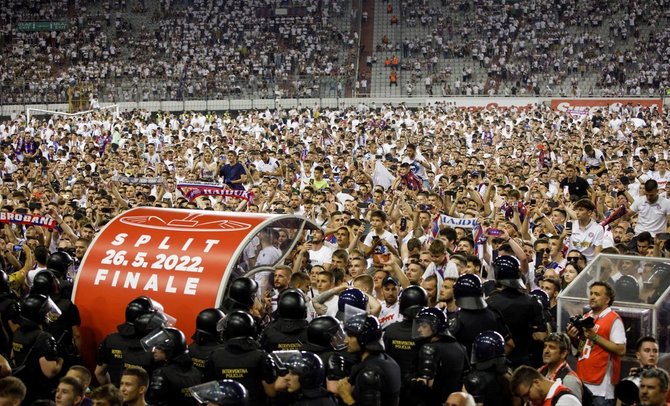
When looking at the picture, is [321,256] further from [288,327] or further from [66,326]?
[288,327]

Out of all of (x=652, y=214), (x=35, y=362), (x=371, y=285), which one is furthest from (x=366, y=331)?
(x=652, y=214)

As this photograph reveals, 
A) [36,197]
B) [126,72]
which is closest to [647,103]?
[126,72]

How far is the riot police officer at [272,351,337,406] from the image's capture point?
212 inches

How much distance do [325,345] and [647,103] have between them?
34325 mm

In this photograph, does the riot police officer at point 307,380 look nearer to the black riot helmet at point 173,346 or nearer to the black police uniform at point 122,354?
the black riot helmet at point 173,346

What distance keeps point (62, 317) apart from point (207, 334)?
1.90m

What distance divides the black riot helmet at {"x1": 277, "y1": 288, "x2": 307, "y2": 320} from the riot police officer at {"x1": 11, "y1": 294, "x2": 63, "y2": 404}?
1673mm

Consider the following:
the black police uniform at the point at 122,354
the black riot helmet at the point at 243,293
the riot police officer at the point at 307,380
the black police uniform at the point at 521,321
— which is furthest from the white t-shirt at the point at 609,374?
the black police uniform at the point at 122,354

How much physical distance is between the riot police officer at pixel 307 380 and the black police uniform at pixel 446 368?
0.92 metres

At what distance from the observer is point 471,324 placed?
673 cm

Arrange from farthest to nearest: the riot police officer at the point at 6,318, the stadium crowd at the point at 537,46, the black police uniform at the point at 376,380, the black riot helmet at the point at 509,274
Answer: the stadium crowd at the point at 537,46, the riot police officer at the point at 6,318, the black riot helmet at the point at 509,274, the black police uniform at the point at 376,380

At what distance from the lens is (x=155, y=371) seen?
625 centimetres

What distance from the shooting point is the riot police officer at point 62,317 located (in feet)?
25.5

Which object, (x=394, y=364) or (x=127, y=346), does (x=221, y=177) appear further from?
(x=394, y=364)
